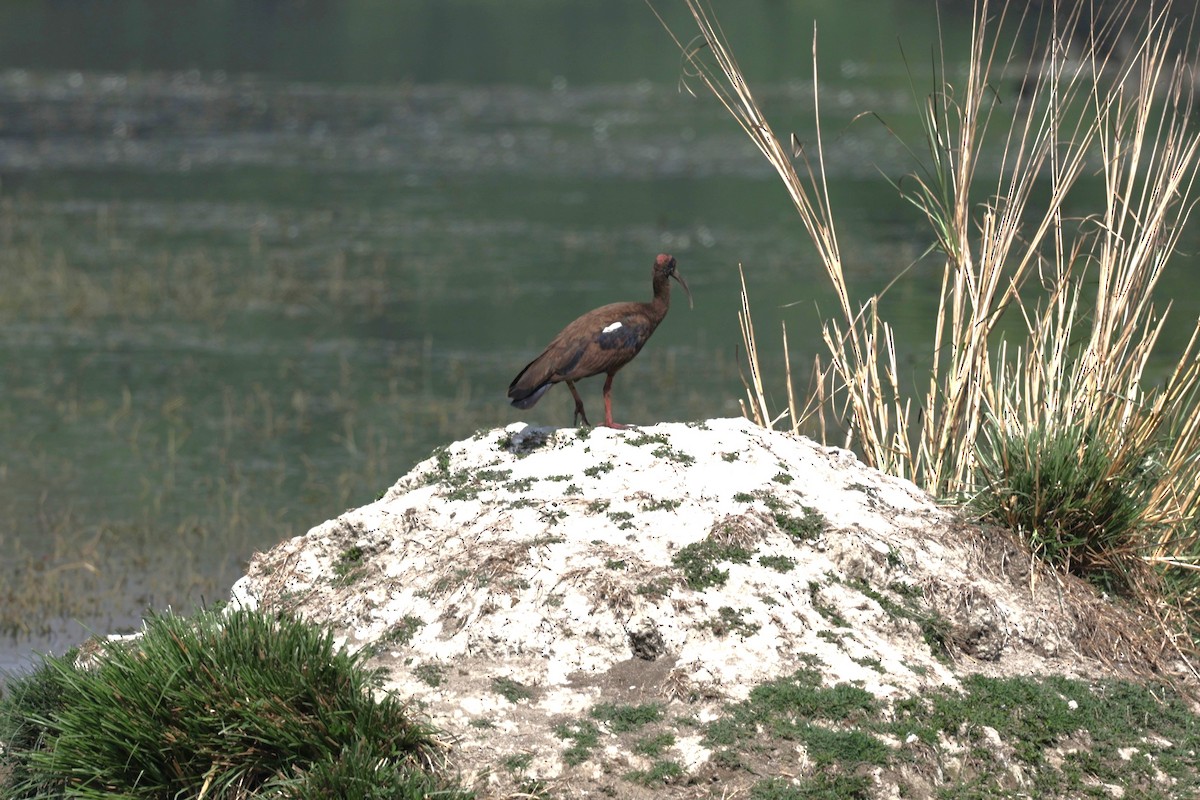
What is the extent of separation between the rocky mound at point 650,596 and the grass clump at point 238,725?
0.85 feet

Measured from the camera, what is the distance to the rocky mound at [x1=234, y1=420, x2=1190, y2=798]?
5023 mm

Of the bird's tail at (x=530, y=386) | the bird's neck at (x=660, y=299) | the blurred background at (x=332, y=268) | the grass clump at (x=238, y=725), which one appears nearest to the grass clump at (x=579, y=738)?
the grass clump at (x=238, y=725)

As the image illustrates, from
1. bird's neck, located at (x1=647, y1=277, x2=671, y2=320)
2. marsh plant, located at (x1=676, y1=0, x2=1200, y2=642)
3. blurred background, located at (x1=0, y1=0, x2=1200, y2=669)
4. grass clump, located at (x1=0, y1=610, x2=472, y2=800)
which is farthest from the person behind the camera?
blurred background, located at (x1=0, y1=0, x2=1200, y2=669)

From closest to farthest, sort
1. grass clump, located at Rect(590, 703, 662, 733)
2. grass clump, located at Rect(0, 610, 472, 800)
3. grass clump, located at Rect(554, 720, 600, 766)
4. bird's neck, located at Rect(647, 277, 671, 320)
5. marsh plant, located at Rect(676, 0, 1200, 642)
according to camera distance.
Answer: grass clump, located at Rect(0, 610, 472, 800), grass clump, located at Rect(554, 720, 600, 766), grass clump, located at Rect(590, 703, 662, 733), marsh plant, located at Rect(676, 0, 1200, 642), bird's neck, located at Rect(647, 277, 671, 320)

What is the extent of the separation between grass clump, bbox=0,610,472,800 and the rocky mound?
0.26 metres

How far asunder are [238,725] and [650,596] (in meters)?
1.43

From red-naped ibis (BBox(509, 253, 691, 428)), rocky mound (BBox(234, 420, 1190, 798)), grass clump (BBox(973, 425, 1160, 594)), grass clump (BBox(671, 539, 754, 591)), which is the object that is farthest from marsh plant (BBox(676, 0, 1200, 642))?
grass clump (BBox(671, 539, 754, 591))

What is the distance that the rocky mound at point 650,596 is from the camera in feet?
16.5

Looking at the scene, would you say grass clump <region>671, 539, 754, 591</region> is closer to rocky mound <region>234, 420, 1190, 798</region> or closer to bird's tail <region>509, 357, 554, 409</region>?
rocky mound <region>234, 420, 1190, 798</region>

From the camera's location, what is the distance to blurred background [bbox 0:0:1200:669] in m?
10.4

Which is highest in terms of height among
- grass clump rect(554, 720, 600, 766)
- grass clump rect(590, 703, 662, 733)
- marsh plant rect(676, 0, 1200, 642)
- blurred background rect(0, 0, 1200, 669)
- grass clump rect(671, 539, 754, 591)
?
marsh plant rect(676, 0, 1200, 642)

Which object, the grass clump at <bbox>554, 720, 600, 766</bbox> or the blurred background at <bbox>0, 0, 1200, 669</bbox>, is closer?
the grass clump at <bbox>554, 720, 600, 766</bbox>

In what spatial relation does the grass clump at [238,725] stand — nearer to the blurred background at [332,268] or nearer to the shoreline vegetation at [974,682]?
the shoreline vegetation at [974,682]

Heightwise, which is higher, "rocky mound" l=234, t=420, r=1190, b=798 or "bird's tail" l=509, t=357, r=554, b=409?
"bird's tail" l=509, t=357, r=554, b=409
